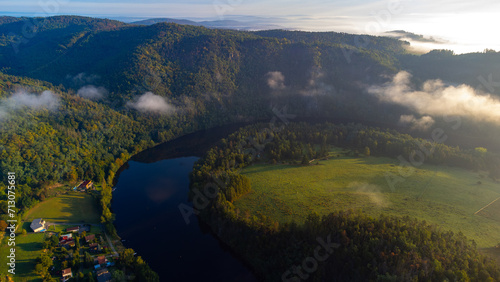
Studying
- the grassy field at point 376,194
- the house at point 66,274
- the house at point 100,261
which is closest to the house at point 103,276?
the house at point 100,261

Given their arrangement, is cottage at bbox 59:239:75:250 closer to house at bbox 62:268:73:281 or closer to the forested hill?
house at bbox 62:268:73:281

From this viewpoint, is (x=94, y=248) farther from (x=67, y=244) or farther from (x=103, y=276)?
(x=103, y=276)

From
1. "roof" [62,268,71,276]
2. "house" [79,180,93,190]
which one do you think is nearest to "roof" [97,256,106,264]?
"roof" [62,268,71,276]

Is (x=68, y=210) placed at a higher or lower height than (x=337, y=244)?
lower

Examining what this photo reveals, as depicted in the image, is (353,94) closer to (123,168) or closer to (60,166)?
(123,168)

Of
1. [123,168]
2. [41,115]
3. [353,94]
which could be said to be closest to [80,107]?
[41,115]

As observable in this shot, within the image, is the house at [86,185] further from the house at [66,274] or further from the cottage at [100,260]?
the house at [66,274]

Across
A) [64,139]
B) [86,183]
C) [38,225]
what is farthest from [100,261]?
[64,139]
